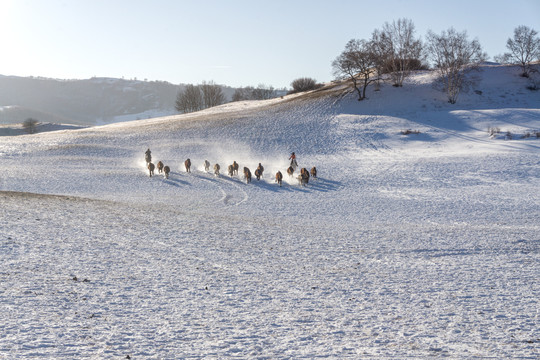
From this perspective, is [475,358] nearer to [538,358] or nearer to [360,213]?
[538,358]

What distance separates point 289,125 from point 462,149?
2334 centimetres

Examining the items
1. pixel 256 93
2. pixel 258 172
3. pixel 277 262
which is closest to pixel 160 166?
pixel 258 172

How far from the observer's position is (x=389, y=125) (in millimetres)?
56375

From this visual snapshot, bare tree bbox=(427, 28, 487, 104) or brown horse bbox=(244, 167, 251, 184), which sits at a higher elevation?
bare tree bbox=(427, 28, 487, 104)

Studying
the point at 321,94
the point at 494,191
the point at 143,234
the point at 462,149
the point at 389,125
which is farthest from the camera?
the point at 321,94

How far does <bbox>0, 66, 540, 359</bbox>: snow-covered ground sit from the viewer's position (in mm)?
7926

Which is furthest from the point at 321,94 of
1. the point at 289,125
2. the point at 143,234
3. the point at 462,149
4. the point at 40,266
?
the point at 40,266

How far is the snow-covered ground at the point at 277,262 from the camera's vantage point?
7.93 meters

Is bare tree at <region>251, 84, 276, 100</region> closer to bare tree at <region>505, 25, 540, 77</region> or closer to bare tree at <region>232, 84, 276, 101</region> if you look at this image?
Answer: bare tree at <region>232, 84, 276, 101</region>

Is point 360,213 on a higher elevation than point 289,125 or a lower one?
lower

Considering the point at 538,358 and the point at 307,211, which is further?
the point at 307,211

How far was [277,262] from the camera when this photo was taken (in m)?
13.5

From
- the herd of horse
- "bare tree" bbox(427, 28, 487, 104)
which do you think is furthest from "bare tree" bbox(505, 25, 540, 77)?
the herd of horse

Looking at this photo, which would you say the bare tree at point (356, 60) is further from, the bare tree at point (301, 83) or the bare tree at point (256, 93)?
the bare tree at point (256, 93)
